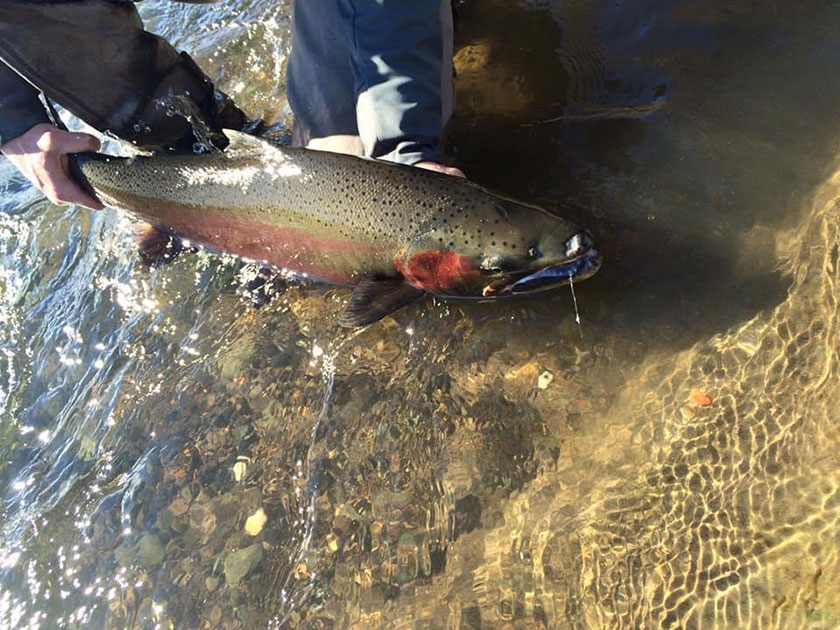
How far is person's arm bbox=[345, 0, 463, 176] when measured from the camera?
302cm

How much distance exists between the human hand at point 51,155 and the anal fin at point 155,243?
40 centimetres

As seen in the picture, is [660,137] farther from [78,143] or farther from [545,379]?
[78,143]

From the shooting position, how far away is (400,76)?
3.02 m

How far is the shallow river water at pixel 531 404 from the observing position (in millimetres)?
2283

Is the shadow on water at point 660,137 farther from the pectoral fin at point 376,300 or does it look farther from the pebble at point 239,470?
the pebble at point 239,470

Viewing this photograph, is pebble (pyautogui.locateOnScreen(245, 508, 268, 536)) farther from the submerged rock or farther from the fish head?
the fish head

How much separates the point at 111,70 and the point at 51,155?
2.23 ft

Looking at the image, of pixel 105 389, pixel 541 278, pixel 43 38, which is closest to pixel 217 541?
pixel 105 389

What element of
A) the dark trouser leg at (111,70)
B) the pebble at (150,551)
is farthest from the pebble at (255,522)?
the dark trouser leg at (111,70)

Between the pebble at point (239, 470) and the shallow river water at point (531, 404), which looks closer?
the shallow river water at point (531, 404)

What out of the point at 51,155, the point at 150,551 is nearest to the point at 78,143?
the point at 51,155

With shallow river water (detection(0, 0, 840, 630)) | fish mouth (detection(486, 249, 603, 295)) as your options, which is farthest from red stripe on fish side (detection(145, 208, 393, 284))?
fish mouth (detection(486, 249, 603, 295))

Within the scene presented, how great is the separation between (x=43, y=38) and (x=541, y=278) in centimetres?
330

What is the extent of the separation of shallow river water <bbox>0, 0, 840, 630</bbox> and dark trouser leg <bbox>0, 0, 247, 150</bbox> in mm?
1065
